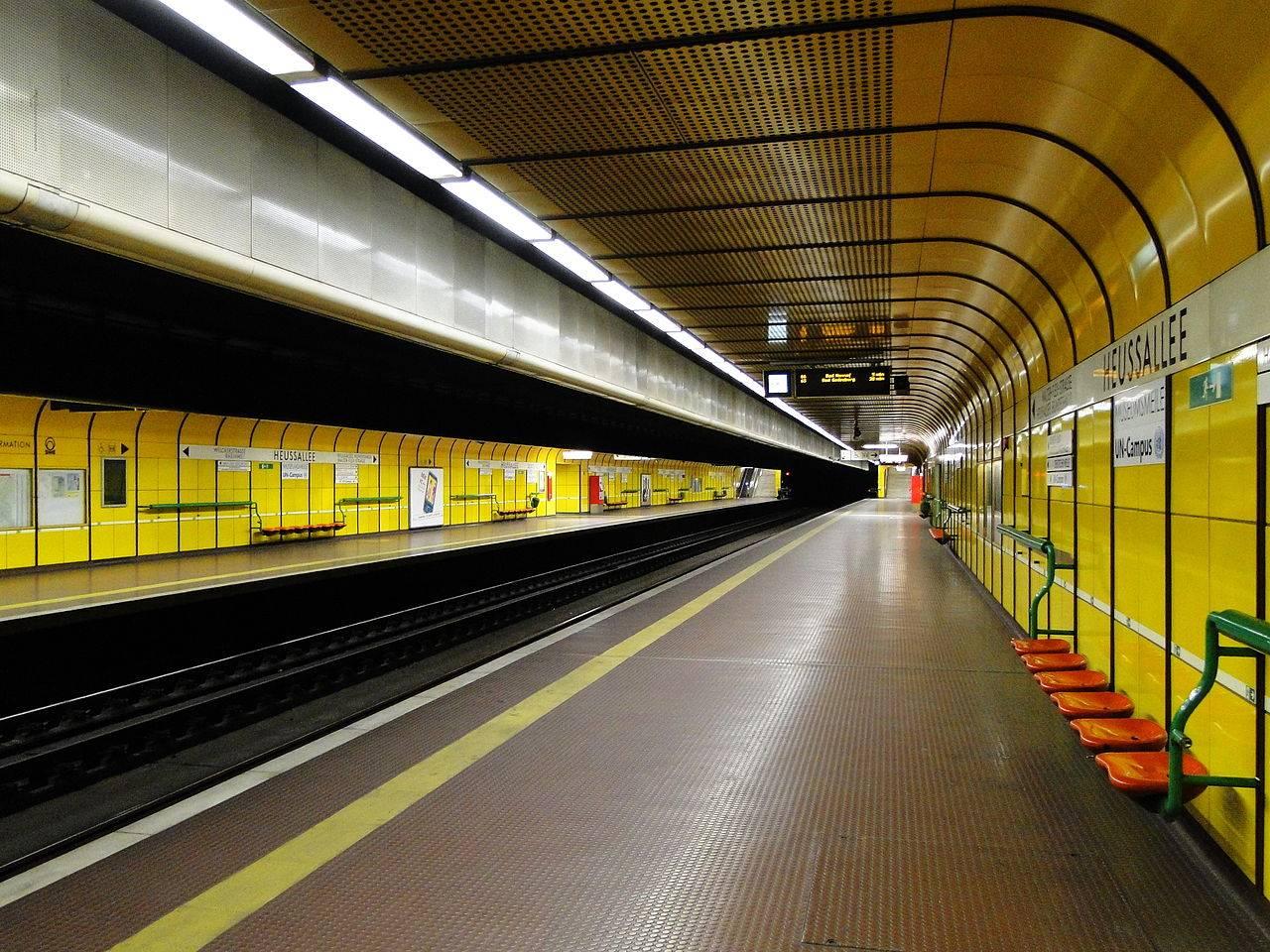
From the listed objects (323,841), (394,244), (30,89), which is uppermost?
(394,244)

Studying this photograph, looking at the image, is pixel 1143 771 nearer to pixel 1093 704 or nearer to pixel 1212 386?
pixel 1093 704

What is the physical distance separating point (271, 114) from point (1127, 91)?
4228 millimetres

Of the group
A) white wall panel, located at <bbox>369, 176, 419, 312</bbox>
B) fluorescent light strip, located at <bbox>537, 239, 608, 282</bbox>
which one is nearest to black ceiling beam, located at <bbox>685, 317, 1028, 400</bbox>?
fluorescent light strip, located at <bbox>537, 239, 608, 282</bbox>

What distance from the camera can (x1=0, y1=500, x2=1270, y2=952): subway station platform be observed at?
2623 millimetres

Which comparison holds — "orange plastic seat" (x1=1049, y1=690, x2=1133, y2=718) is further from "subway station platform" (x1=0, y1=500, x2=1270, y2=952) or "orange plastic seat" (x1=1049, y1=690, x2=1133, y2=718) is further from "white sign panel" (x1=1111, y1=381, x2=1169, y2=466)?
"white sign panel" (x1=1111, y1=381, x2=1169, y2=466)

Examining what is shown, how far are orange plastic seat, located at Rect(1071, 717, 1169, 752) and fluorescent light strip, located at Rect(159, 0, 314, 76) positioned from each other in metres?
4.44

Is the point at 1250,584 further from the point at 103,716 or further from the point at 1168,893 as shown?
the point at 103,716

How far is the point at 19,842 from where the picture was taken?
13.1ft

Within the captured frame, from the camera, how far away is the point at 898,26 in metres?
3.22

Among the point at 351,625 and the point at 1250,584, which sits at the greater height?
the point at 1250,584

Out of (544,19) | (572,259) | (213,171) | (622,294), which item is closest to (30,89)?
(213,171)

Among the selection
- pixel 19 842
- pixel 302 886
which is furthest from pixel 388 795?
pixel 19 842

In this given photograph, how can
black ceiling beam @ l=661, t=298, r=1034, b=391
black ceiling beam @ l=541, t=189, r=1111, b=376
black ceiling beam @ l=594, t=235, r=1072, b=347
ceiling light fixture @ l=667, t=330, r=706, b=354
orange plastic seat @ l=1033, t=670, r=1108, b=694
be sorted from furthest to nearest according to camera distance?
1. ceiling light fixture @ l=667, t=330, r=706, b=354
2. black ceiling beam @ l=661, t=298, r=1034, b=391
3. black ceiling beam @ l=594, t=235, r=1072, b=347
4. black ceiling beam @ l=541, t=189, r=1111, b=376
5. orange plastic seat @ l=1033, t=670, r=1108, b=694

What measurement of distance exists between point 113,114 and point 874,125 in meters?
3.55
